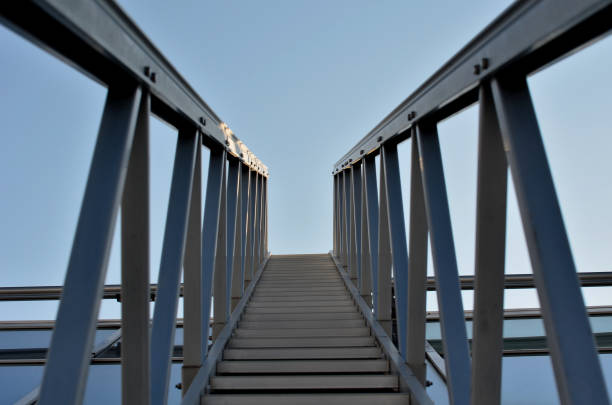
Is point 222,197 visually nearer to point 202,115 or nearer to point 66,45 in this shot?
point 202,115

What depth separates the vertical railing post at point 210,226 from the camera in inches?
162

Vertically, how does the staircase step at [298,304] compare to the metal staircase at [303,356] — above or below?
above

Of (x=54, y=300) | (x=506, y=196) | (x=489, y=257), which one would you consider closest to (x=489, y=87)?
(x=506, y=196)

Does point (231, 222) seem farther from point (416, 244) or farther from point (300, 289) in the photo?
point (416, 244)

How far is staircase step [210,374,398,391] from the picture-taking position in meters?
3.83

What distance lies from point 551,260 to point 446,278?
127cm

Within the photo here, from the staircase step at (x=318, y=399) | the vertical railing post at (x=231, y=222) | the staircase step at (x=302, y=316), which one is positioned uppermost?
the vertical railing post at (x=231, y=222)

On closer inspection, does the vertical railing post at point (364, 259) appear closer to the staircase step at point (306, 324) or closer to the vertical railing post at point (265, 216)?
the staircase step at point (306, 324)

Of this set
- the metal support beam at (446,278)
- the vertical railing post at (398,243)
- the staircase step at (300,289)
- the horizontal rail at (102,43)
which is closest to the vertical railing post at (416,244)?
the metal support beam at (446,278)

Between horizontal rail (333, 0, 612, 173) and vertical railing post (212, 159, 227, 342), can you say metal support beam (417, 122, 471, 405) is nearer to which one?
horizontal rail (333, 0, 612, 173)

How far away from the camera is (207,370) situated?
3938 millimetres

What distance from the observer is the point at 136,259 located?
2.47 m

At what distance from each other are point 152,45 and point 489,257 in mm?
2446

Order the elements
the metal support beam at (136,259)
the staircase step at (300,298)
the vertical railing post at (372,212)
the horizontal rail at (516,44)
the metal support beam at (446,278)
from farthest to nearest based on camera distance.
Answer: the staircase step at (300,298) < the vertical railing post at (372,212) < the metal support beam at (446,278) < the metal support beam at (136,259) < the horizontal rail at (516,44)
